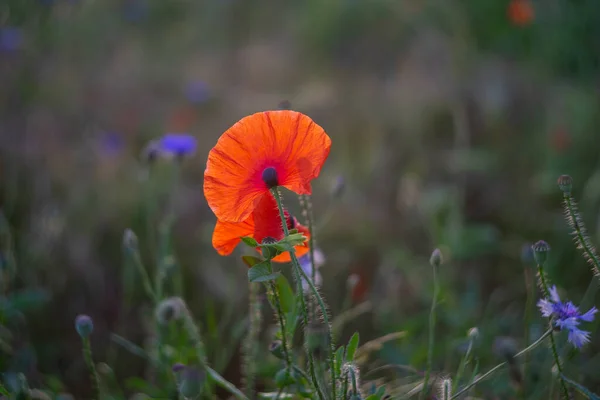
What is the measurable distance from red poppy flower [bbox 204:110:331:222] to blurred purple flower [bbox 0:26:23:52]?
2.28 metres

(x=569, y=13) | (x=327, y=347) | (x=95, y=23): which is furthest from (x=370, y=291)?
(x=95, y=23)

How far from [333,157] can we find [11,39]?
5.21 feet

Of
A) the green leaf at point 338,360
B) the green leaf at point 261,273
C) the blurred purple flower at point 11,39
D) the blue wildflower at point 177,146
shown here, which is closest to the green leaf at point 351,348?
the green leaf at point 338,360

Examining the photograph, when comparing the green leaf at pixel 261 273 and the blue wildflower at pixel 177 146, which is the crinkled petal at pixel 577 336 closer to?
the green leaf at pixel 261 273

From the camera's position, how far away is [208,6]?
4.43m

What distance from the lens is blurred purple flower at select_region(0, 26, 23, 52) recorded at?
2939 mm

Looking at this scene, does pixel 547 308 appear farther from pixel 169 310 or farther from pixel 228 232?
pixel 169 310

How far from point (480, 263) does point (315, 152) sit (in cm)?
158

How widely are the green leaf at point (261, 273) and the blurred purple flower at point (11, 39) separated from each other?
2.40 m

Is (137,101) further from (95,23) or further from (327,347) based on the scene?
(327,347)

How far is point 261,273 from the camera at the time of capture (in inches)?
41.0

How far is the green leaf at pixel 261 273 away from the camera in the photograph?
1.01 metres

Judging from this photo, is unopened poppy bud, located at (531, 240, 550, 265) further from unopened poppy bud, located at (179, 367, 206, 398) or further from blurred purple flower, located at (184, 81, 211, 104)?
blurred purple flower, located at (184, 81, 211, 104)

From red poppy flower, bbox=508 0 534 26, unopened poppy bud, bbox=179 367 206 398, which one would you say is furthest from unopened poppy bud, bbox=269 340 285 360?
red poppy flower, bbox=508 0 534 26
